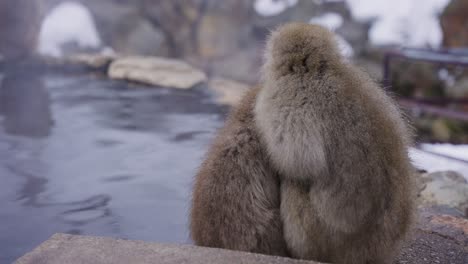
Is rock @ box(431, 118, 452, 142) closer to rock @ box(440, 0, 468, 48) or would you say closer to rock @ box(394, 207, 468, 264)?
rock @ box(440, 0, 468, 48)

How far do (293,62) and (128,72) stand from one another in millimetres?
4229

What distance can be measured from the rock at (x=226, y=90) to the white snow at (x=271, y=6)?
2.00 meters

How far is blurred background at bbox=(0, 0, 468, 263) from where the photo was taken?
9.49ft

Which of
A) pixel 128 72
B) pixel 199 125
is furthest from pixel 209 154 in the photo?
pixel 128 72

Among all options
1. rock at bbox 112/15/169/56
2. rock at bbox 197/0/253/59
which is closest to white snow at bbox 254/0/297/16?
rock at bbox 197/0/253/59

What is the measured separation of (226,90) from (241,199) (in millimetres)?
3742

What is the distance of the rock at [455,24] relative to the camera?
23.5ft

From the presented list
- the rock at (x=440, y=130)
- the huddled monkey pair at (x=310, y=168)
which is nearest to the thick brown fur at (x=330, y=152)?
the huddled monkey pair at (x=310, y=168)

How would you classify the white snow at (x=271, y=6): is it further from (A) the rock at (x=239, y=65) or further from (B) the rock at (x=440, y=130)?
(B) the rock at (x=440, y=130)

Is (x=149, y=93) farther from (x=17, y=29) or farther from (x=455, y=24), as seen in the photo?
(x=455, y=24)

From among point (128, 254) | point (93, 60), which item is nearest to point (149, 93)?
point (93, 60)

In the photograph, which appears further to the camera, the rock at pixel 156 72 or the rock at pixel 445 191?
the rock at pixel 156 72

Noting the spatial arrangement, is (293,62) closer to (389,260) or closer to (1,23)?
(389,260)

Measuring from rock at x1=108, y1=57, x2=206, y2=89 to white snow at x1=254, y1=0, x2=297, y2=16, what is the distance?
202 cm
